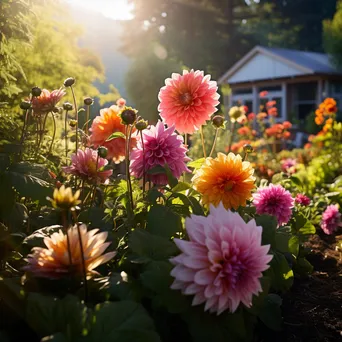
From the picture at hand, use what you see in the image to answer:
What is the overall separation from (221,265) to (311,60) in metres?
22.1

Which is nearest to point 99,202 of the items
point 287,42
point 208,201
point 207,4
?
point 208,201

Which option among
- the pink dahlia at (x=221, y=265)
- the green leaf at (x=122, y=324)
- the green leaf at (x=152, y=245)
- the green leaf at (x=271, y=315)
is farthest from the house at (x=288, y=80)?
the green leaf at (x=122, y=324)

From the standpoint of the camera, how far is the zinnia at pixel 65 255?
1.40m

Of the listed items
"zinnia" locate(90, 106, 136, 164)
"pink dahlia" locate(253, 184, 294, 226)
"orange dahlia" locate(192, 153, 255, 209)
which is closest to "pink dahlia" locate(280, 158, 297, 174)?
"pink dahlia" locate(253, 184, 294, 226)

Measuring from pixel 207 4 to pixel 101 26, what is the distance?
2503 centimetres

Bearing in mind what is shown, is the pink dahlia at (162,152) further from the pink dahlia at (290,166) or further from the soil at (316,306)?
the pink dahlia at (290,166)

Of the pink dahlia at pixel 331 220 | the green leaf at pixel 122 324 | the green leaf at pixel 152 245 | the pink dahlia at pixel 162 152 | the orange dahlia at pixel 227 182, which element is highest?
the pink dahlia at pixel 162 152

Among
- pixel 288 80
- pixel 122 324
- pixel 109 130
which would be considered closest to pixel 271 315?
pixel 122 324

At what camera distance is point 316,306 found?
2.28 metres

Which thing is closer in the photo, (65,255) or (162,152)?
(65,255)

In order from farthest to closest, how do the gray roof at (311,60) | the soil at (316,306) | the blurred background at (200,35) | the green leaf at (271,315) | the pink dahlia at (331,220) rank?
the blurred background at (200,35)
the gray roof at (311,60)
the pink dahlia at (331,220)
the soil at (316,306)
the green leaf at (271,315)

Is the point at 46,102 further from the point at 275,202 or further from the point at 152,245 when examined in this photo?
the point at 275,202

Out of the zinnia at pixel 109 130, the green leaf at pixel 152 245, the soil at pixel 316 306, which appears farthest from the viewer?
the zinnia at pixel 109 130

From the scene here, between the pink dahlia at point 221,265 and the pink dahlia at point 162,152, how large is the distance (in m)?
0.60
